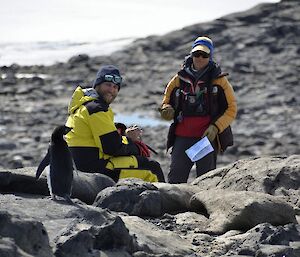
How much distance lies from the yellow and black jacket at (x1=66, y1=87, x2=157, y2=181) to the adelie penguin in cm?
102

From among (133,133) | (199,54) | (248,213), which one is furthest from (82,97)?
(248,213)

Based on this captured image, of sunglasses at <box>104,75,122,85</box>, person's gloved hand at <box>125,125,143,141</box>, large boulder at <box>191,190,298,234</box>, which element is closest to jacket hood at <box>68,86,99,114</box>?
sunglasses at <box>104,75,122,85</box>

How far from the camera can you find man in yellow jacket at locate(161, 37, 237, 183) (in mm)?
9195

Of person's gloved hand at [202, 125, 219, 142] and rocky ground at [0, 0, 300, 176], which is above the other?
person's gloved hand at [202, 125, 219, 142]

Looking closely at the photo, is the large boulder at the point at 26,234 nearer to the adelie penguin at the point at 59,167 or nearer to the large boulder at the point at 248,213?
the adelie penguin at the point at 59,167

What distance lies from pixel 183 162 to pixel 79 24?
38.2m

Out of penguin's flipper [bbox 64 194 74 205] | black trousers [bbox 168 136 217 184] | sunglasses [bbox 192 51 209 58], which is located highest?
sunglasses [bbox 192 51 209 58]

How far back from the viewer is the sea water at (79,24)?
3744 centimetres

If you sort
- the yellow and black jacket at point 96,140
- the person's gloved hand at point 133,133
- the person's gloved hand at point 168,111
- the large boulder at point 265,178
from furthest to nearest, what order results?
the person's gloved hand at point 168,111 < the person's gloved hand at point 133,133 < the yellow and black jacket at point 96,140 < the large boulder at point 265,178

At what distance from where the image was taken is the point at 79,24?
4712 centimetres

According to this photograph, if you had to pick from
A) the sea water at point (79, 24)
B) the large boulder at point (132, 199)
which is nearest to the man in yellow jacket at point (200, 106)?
the large boulder at point (132, 199)

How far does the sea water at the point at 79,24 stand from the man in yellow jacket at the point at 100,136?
26.9 meters

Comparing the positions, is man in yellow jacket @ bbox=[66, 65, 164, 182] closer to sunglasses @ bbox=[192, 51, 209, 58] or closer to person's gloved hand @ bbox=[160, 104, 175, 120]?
person's gloved hand @ bbox=[160, 104, 175, 120]

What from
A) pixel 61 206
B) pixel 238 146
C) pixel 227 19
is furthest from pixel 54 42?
pixel 61 206
